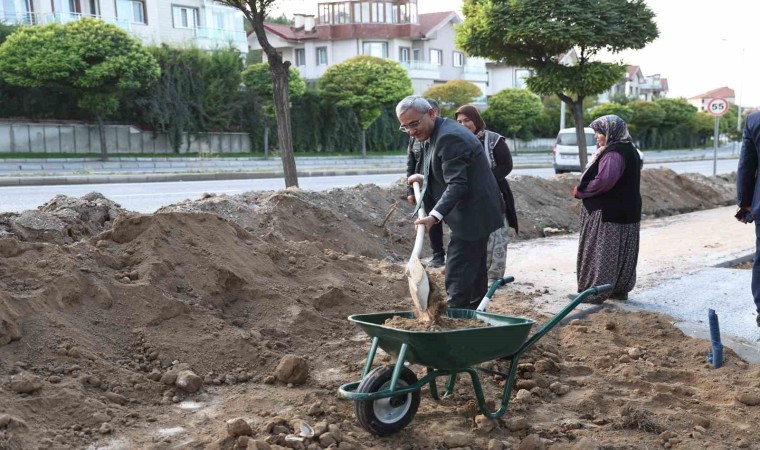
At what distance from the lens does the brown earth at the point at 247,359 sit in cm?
367

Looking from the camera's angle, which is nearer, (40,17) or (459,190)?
(459,190)

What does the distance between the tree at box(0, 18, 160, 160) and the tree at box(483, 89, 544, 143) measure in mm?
23178

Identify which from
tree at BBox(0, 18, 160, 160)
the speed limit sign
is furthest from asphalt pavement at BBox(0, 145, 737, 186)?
the speed limit sign

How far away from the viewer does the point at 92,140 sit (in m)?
30.3

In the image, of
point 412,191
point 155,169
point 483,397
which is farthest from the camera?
point 155,169

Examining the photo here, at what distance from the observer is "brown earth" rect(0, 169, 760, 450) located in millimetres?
3670

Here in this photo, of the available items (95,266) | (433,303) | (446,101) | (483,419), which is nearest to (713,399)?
(483,419)

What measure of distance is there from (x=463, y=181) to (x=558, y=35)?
10.2m

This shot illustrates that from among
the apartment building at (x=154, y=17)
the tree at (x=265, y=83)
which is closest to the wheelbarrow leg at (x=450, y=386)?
the apartment building at (x=154, y=17)

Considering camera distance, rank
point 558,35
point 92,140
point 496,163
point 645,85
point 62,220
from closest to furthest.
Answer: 1. point 62,220
2. point 496,163
3. point 558,35
4. point 92,140
5. point 645,85

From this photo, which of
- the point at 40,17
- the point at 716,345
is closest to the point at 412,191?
the point at 716,345

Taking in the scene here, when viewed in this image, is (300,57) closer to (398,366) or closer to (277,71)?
(277,71)

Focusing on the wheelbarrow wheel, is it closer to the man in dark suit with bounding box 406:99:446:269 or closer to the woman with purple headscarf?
the man in dark suit with bounding box 406:99:446:269

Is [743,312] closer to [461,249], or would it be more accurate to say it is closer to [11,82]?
[461,249]
